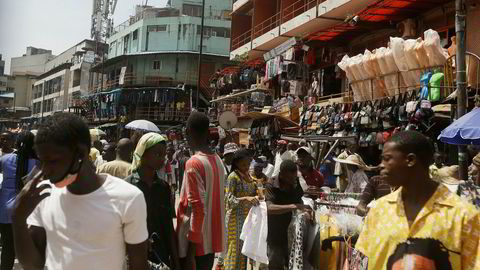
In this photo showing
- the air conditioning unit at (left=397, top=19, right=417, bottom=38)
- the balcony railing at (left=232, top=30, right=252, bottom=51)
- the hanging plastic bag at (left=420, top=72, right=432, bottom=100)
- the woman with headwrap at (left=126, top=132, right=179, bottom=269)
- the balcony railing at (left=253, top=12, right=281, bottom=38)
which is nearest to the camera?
the woman with headwrap at (left=126, top=132, right=179, bottom=269)

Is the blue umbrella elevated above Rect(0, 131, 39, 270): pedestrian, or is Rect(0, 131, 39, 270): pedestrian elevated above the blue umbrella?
the blue umbrella

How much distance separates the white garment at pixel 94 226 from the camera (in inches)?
91.9

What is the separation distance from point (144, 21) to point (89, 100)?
10196 millimetres

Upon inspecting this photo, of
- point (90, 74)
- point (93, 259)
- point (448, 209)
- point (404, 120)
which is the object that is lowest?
point (93, 259)

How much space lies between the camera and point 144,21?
161 ft

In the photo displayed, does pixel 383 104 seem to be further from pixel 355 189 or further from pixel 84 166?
pixel 84 166

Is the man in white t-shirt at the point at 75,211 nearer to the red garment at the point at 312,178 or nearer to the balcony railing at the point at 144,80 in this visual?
the red garment at the point at 312,178

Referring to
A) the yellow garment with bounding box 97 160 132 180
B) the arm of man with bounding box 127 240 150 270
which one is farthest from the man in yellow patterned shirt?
the yellow garment with bounding box 97 160 132 180

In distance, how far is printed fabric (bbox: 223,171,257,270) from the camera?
6.22 m

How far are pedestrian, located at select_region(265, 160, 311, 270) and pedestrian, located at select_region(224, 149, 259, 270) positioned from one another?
1.10 ft

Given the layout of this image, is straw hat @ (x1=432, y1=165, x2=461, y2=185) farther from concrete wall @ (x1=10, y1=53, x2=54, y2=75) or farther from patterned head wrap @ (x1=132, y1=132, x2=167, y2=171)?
concrete wall @ (x1=10, y1=53, x2=54, y2=75)

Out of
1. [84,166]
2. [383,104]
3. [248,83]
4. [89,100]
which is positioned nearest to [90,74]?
[89,100]

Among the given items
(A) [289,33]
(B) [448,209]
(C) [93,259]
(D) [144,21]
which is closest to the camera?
(C) [93,259]

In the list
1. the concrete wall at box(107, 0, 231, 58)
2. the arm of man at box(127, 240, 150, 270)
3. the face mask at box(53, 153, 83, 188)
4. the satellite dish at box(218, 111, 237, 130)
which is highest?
the concrete wall at box(107, 0, 231, 58)
